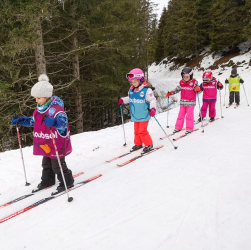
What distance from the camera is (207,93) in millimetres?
7918

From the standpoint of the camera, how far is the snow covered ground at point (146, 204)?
7.69 ft

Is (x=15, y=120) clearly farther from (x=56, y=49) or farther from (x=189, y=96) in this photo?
(x=56, y=49)

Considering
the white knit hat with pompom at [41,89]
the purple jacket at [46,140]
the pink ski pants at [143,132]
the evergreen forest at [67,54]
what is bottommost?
the pink ski pants at [143,132]

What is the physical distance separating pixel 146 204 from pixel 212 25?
1222 inches

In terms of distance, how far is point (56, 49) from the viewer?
979cm

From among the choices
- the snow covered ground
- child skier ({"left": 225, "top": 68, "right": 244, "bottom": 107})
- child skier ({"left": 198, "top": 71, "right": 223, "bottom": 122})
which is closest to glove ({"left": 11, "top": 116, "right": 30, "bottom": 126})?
the snow covered ground

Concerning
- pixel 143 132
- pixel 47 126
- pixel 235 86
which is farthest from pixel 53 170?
pixel 235 86

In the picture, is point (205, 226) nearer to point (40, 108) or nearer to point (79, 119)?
point (40, 108)

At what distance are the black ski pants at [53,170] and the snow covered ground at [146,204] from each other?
0.87 feet

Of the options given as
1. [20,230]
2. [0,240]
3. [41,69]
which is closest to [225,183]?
[20,230]

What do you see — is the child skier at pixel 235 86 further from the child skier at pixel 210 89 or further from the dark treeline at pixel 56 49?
the dark treeline at pixel 56 49

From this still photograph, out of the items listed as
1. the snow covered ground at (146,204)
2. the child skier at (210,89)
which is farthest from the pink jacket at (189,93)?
the snow covered ground at (146,204)

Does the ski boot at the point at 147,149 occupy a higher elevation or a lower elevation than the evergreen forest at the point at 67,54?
lower

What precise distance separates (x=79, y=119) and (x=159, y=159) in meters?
6.61
